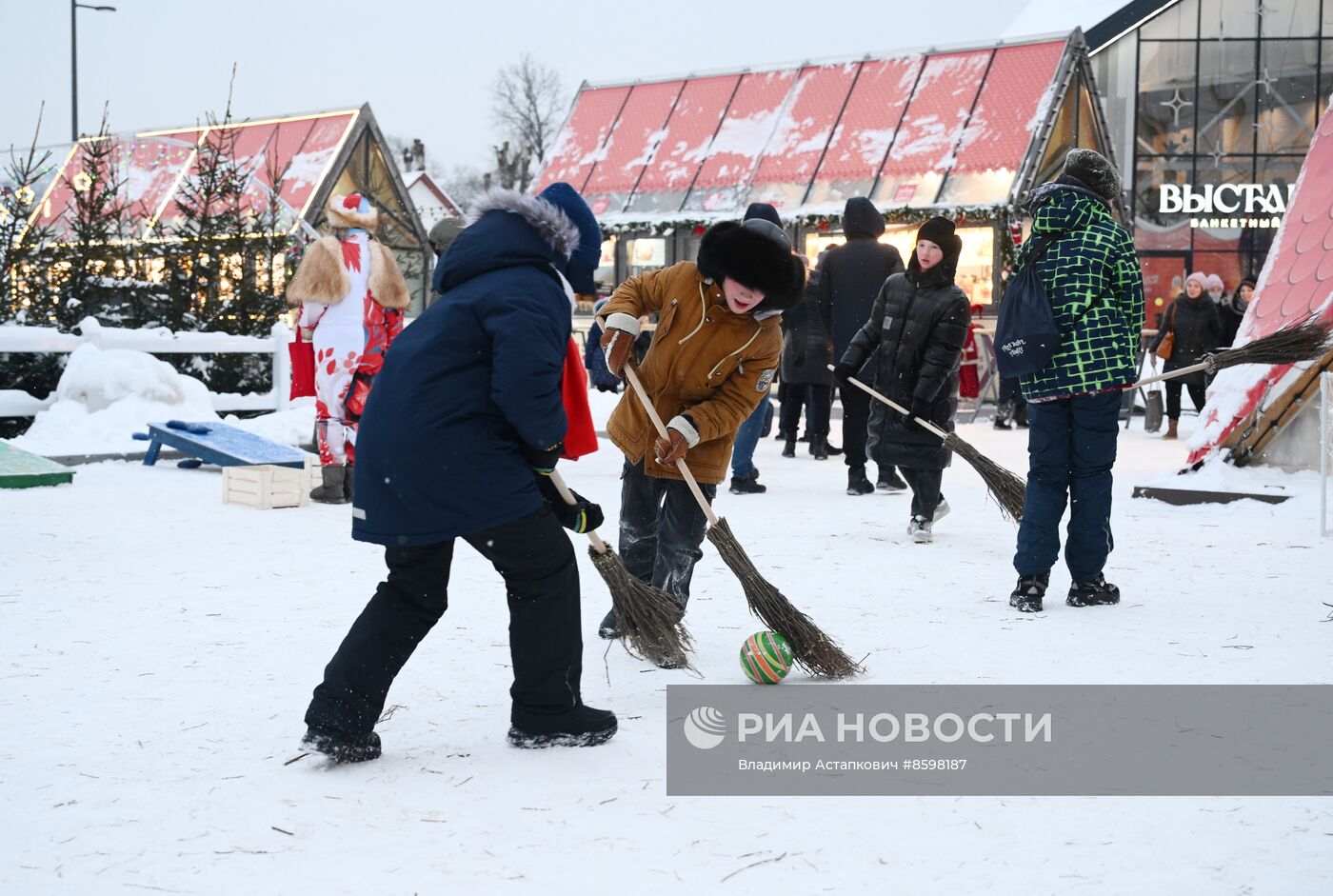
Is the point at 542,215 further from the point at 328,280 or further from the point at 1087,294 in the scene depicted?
the point at 328,280

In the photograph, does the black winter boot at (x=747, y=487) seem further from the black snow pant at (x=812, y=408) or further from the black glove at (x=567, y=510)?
the black glove at (x=567, y=510)

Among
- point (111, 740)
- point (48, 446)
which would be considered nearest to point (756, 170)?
point (48, 446)

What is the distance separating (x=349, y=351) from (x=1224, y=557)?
5087 mm

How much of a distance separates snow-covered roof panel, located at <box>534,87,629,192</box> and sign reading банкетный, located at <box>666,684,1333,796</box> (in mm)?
19442

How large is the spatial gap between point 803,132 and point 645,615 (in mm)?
17424

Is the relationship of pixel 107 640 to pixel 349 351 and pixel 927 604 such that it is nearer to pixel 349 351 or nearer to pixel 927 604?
pixel 927 604

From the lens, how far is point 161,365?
12.1 m

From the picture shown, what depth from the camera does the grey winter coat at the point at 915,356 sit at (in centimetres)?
733

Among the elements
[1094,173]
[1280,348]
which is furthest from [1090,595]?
[1094,173]

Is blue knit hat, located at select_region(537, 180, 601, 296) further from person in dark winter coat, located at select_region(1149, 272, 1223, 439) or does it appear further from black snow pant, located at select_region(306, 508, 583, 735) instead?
person in dark winter coat, located at select_region(1149, 272, 1223, 439)

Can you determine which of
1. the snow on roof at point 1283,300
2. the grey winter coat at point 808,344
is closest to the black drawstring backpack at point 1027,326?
the snow on roof at point 1283,300

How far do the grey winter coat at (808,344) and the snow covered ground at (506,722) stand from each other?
3.56 m

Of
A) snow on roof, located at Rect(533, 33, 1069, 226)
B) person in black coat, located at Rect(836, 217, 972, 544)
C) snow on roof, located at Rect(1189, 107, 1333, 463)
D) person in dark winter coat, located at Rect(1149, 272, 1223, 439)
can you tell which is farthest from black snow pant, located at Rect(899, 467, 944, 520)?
snow on roof, located at Rect(533, 33, 1069, 226)

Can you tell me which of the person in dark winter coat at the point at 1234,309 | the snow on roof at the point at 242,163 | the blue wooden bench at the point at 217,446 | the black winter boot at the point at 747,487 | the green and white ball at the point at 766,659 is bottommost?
the green and white ball at the point at 766,659
